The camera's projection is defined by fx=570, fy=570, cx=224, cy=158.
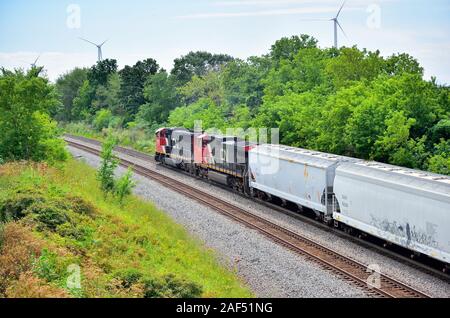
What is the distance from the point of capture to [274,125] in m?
46.7

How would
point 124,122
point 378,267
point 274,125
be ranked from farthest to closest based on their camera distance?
point 124,122 → point 274,125 → point 378,267

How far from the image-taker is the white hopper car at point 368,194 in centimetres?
2017

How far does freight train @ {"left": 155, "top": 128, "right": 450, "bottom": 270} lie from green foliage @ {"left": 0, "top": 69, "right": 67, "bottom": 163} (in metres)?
11.9

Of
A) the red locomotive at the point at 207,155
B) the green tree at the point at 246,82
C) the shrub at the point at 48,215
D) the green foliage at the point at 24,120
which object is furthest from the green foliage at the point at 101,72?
the shrub at the point at 48,215

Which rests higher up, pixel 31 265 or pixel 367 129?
pixel 367 129

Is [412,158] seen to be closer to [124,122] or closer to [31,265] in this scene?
[31,265]

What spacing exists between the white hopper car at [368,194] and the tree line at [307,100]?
565 centimetres

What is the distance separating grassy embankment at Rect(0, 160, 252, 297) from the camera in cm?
1639

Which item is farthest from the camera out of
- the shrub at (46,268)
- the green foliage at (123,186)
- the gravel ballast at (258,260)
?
the green foliage at (123,186)

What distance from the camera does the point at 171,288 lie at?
54.6 ft

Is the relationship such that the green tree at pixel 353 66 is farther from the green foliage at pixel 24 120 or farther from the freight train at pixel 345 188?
the green foliage at pixel 24 120

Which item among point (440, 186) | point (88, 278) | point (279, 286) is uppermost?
point (440, 186)

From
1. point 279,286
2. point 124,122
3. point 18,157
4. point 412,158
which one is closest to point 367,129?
point 412,158

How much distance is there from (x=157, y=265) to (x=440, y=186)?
10558 millimetres
